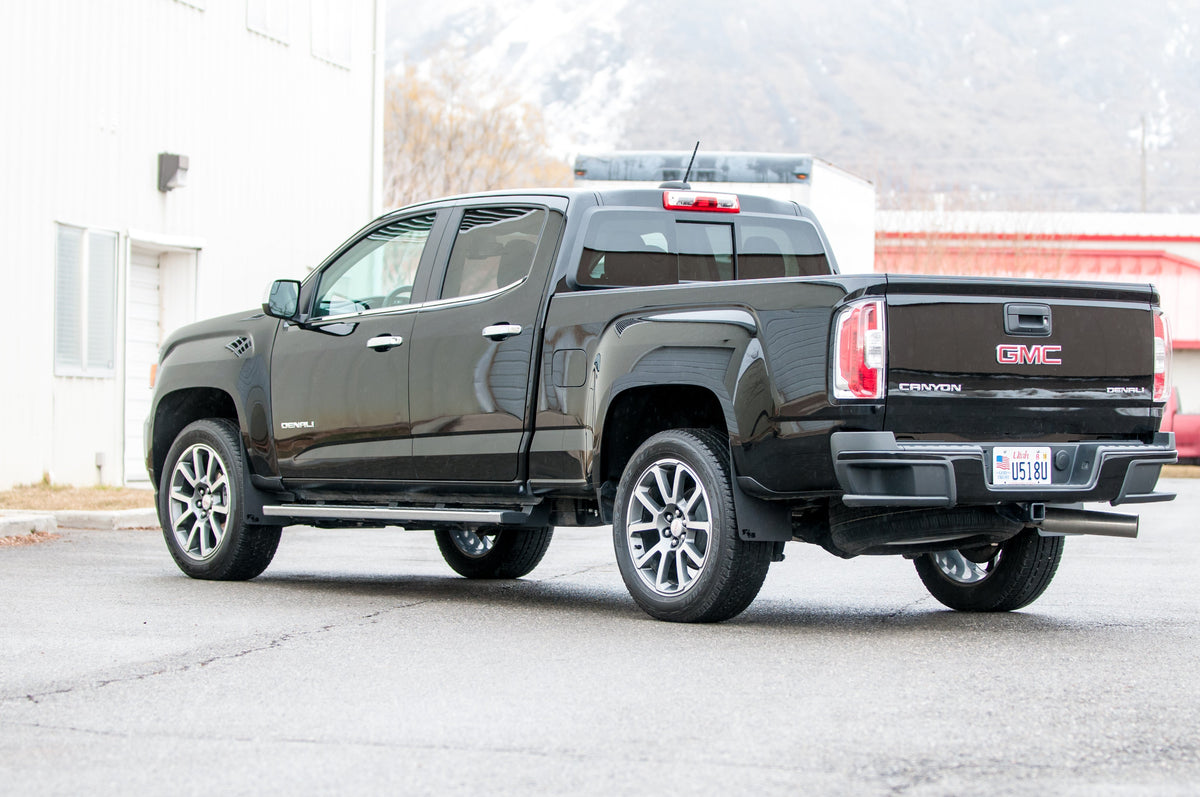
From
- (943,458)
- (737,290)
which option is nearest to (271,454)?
(737,290)

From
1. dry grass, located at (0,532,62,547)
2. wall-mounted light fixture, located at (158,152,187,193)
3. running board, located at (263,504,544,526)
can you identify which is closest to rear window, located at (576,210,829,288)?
running board, located at (263,504,544,526)

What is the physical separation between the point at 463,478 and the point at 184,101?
1179 centimetres

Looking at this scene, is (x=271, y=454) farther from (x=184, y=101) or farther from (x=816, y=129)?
(x=816, y=129)

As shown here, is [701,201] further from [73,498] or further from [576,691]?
[73,498]

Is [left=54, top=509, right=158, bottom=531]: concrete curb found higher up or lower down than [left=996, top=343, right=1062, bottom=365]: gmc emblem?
lower down

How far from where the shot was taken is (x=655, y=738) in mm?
5008

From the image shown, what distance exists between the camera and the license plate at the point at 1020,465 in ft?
22.8

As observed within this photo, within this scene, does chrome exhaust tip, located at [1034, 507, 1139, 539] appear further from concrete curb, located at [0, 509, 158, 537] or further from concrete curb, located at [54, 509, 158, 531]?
concrete curb, located at [54, 509, 158, 531]

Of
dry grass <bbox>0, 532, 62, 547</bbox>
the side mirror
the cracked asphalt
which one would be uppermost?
the side mirror

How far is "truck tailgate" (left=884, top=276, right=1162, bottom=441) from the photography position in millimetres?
6871

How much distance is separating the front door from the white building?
7895mm

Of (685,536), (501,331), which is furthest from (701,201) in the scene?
(685,536)

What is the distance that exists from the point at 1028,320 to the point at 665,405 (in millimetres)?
1724

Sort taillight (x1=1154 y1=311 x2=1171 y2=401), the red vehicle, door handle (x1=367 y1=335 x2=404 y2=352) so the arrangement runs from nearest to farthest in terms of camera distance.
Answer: taillight (x1=1154 y1=311 x2=1171 y2=401), door handle (x1=367 y1=335 x2=404 y2=352), the red vehicle
